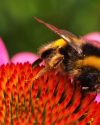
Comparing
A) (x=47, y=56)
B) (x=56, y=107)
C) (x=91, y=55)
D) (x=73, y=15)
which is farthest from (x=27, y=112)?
(x=73, y=15)

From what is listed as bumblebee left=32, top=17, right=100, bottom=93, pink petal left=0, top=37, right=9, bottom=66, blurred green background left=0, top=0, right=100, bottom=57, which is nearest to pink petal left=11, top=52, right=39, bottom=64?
pink petal left=0, top=37, right=9, bottom=66

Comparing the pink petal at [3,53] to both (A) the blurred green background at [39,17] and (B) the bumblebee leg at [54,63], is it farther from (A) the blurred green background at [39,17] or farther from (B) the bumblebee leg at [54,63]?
(A) the blurred green background at [39,17]

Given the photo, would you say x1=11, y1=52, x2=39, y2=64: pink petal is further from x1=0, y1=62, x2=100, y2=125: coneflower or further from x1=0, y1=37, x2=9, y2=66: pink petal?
x1=0, y1=62, x2=100, y2=125: coneflower

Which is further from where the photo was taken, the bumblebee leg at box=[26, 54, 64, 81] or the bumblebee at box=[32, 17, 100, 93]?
the bumblebee leg at box=[26, 54, 64, 81]

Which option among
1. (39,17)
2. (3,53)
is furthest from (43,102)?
(39,17)

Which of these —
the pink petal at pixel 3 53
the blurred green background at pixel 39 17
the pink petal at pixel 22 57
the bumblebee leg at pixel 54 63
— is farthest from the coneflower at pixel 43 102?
the blurred green background at pixel 39 17

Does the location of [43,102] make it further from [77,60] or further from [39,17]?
[39,17]

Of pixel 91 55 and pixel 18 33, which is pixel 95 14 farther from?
pixel 91 55
